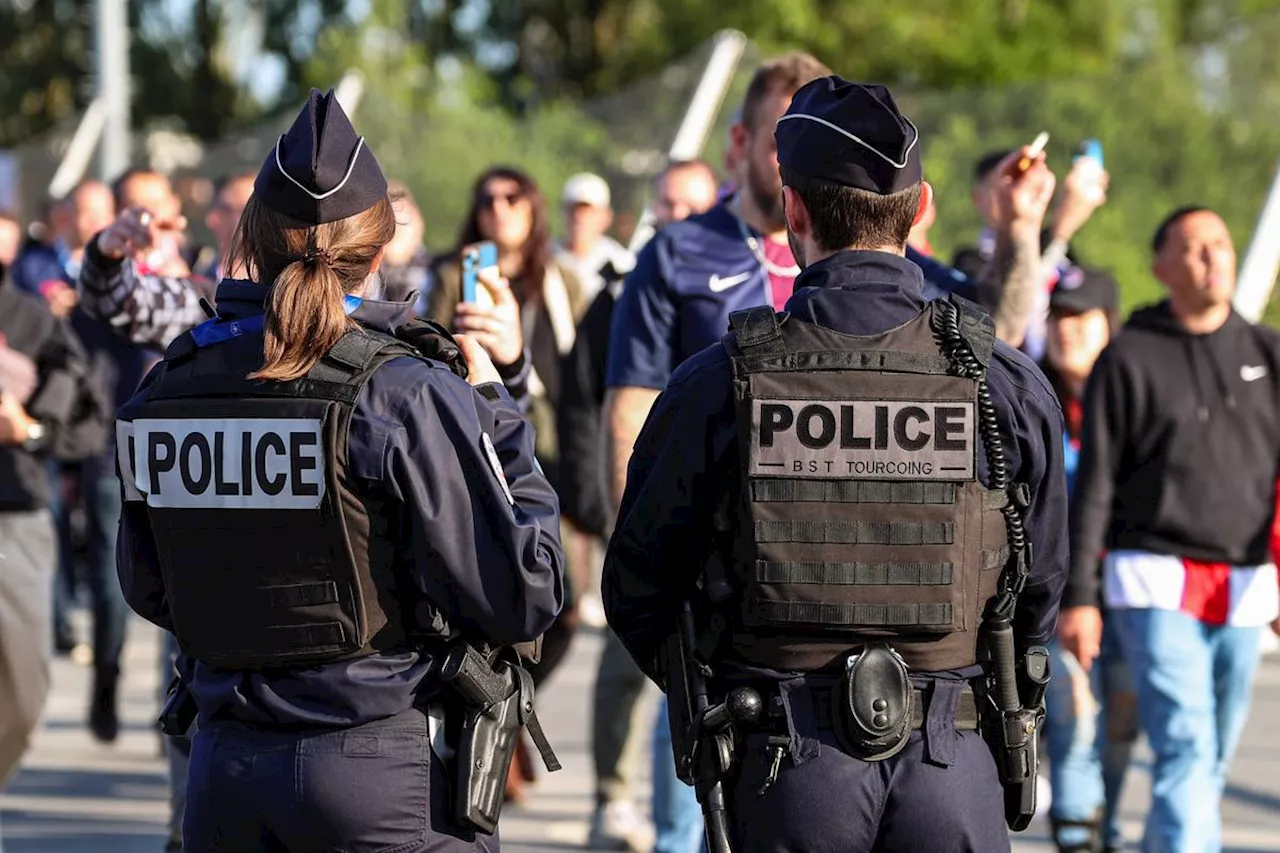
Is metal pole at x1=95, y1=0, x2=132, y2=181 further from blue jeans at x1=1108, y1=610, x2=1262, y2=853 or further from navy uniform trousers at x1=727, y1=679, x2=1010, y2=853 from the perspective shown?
navy uniform trousers at x1=727, y1=679, x2=1010, y2=853

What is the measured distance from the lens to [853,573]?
3.42m

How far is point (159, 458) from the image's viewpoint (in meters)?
3.47

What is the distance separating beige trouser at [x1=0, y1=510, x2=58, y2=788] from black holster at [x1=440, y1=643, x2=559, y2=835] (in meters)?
2.87

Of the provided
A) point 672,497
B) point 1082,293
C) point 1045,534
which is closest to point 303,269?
point 672,497

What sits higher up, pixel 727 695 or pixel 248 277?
pixel 248 277

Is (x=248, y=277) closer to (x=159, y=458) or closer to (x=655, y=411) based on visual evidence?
(x=159, y=458)

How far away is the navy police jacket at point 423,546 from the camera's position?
3318 mm

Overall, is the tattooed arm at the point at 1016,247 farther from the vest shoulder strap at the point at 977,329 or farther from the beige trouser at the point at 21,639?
the beige trouser at the point at 21,639

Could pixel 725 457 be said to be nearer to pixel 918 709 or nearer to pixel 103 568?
pixel 918 709

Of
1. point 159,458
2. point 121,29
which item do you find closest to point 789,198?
point 159,458

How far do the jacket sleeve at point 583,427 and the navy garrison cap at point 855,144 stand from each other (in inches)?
130

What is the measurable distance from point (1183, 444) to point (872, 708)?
9.05 feet

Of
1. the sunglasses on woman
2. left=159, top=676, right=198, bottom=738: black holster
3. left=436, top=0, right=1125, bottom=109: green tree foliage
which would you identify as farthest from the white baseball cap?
left=436, top=0, right=1125, bottom=109: green tree foliage

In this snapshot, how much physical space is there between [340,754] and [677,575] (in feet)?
2.29
